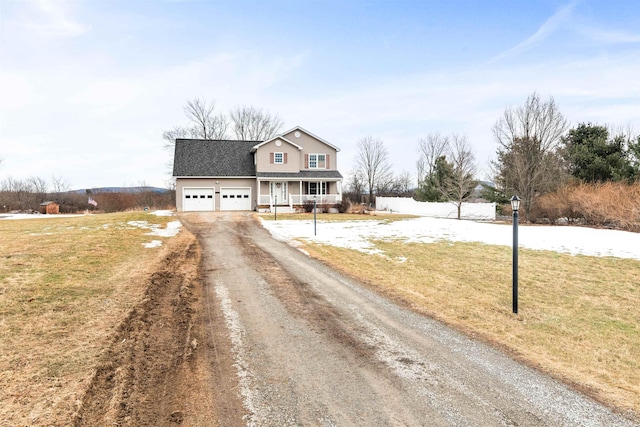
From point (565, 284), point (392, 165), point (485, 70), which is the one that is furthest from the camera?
point (392, 165)

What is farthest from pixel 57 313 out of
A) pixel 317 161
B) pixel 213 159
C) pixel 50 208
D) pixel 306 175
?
pixel 50 208

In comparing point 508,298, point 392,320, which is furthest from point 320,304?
point 508,298

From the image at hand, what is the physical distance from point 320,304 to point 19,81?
19946 millimetres

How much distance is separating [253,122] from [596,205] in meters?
37.1

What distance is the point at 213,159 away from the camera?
29.9m

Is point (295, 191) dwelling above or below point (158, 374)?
above

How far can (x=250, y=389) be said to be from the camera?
341cm

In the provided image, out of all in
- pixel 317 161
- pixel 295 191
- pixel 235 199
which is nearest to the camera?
pixel 235 199

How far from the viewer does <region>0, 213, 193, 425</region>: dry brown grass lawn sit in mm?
3107

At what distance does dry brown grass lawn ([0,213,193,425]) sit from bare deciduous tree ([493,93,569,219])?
A: 22.7 metres

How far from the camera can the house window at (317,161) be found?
3041 centimetres

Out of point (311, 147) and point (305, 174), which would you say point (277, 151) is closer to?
point (305, 174)

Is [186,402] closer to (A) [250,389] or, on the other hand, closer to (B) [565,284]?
(A) [250,389]

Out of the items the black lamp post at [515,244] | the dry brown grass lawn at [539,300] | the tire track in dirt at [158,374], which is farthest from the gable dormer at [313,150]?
the tire track in dirt at [158,374]
